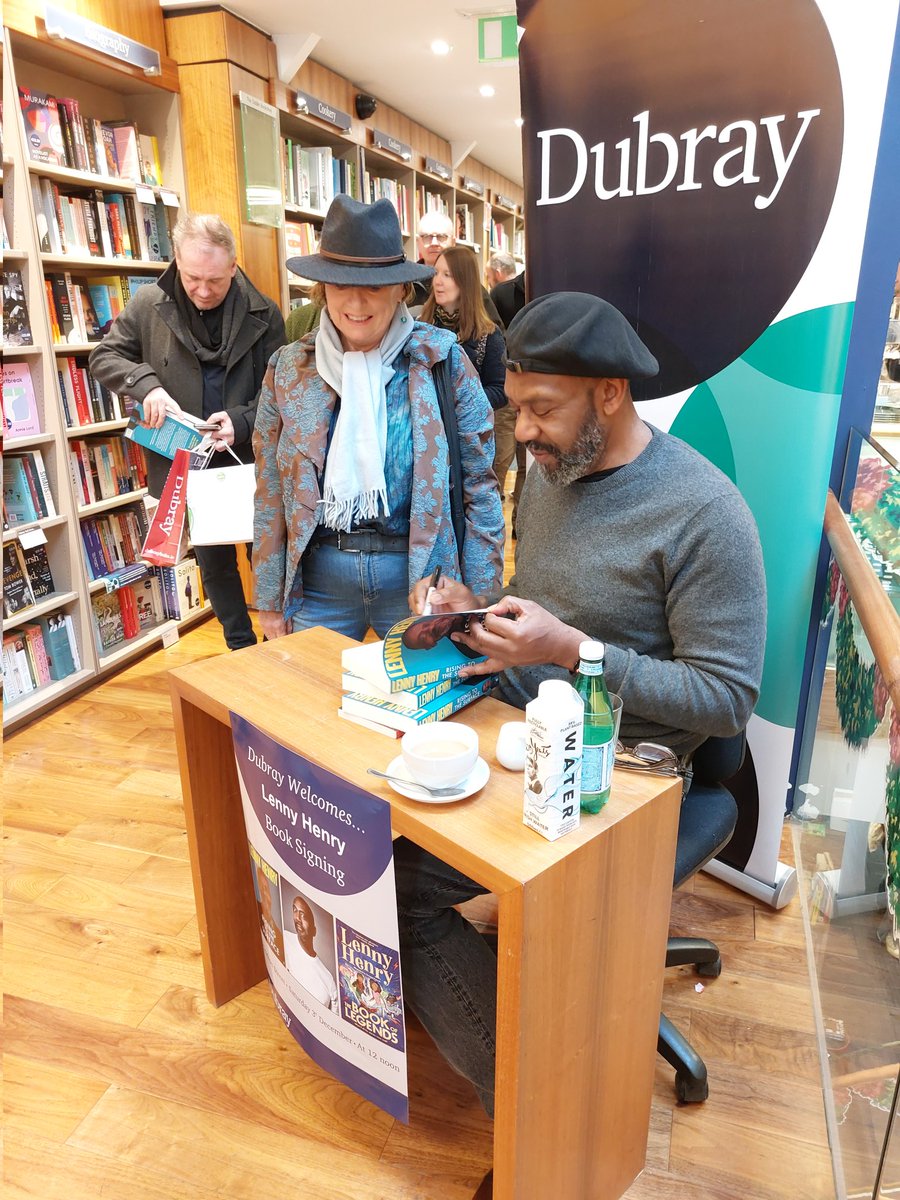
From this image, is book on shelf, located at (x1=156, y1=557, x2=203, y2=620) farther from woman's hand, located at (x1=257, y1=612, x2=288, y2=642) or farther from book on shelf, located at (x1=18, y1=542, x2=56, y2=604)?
woman's hand, located at (x1=257, y1=612, x2=288, y2=642)

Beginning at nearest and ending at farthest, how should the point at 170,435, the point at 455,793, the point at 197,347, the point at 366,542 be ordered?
the point at 455,793
the point at 366,542
the point at 170,435
the point at 197,347

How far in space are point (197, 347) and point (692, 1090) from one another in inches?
99.2

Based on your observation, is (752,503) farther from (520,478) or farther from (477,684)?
(520,478)

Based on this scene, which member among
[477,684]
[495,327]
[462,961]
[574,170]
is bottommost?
[462,961]

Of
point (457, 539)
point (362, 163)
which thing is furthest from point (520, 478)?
point (457, 539)

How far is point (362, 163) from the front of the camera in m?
4.65

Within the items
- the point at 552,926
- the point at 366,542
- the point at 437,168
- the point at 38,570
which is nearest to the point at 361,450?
the point at 366,542

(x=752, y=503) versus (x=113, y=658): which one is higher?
(x=752, y=503)

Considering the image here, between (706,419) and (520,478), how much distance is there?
2.69 meters

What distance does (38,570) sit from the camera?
119 inches

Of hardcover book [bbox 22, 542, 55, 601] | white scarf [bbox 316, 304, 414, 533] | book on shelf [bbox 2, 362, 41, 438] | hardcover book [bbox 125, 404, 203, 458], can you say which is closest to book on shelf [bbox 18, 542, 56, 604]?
hardcover book [bbox 22, 542, 55, 601]

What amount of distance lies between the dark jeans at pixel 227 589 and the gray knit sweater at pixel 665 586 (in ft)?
6.14

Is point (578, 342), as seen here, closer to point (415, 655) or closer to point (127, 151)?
point (415, 655)

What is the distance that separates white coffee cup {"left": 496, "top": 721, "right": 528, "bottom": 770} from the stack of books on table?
124 millimetres
